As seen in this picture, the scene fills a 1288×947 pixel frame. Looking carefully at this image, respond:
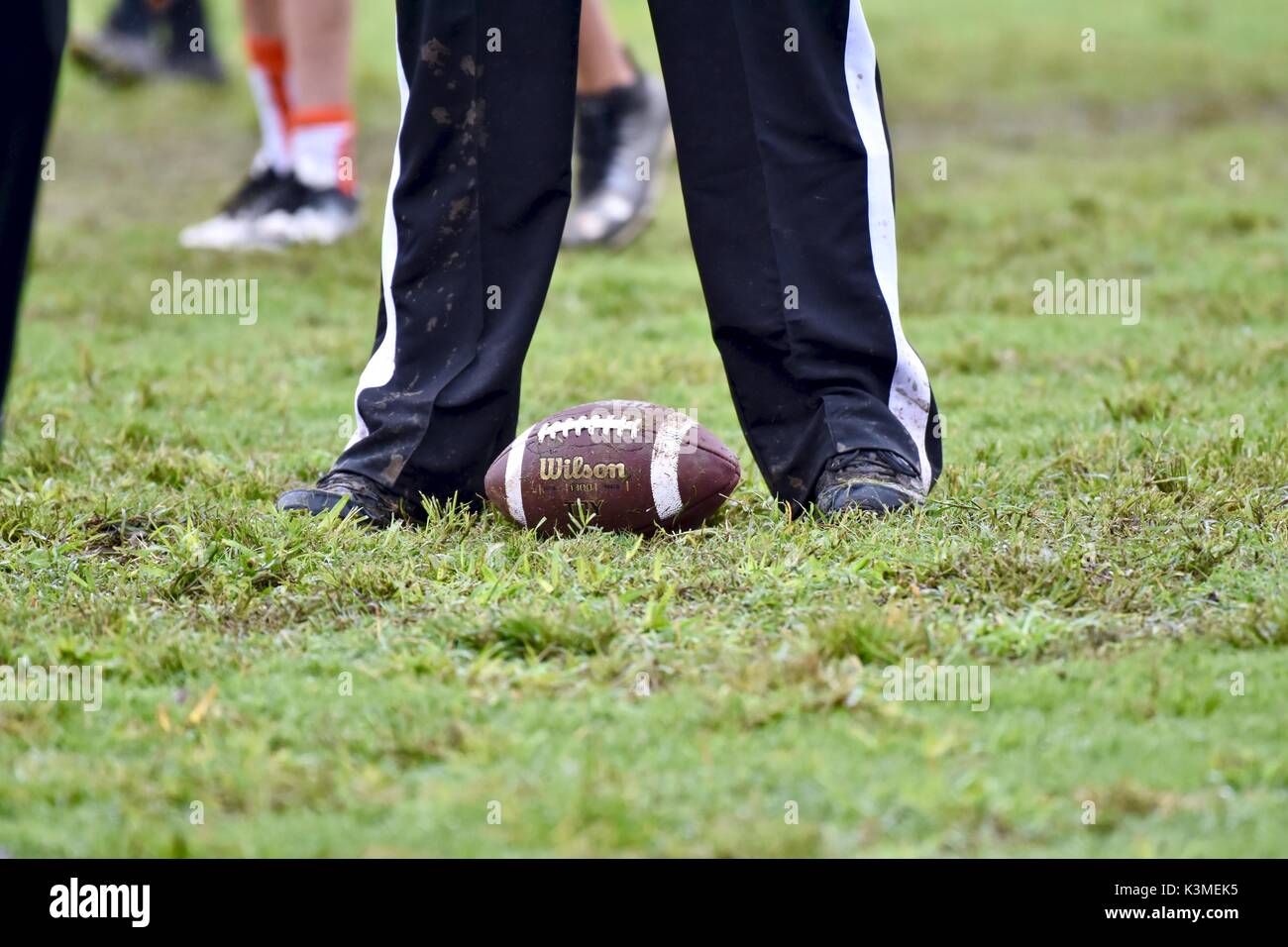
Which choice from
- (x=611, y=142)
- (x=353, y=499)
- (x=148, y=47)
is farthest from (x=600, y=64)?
(x=148, y=47)

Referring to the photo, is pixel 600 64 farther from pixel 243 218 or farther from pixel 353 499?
pixel 353 499

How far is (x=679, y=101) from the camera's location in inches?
132

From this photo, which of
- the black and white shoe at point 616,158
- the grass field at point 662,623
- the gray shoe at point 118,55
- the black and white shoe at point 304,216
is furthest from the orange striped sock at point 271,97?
the gray shoe at point 118,55

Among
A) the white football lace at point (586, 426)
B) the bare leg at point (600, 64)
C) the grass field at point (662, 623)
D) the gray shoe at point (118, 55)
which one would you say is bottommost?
the grass field at point (662, 623)

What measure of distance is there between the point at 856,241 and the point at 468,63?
0.91m

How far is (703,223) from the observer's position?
3.40 meters

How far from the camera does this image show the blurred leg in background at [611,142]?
24.1ft

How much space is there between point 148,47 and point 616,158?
694 centimetres

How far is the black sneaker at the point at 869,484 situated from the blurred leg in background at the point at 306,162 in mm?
4279

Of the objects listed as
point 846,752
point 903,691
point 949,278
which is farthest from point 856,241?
point 949,278

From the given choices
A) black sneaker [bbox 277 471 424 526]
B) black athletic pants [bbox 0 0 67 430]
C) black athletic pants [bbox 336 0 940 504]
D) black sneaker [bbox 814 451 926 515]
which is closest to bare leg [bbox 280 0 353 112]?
black athletic pants [bbox 336 0 940 504]

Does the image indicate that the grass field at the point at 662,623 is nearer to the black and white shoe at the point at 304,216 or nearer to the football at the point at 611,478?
the football at the point at 611,478

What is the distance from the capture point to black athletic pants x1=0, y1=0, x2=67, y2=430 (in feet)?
7.05

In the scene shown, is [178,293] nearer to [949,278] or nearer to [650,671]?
[949,278]
